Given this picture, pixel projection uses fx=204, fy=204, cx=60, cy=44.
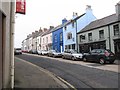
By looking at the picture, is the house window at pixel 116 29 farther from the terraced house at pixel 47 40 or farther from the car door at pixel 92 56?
the terraced house at pixel 47 40

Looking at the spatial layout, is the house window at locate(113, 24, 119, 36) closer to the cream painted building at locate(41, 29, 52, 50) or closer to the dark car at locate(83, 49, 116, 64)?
the dark car at locate(83, 49, 116, 64)

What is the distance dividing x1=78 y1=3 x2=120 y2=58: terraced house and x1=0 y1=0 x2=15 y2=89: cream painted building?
67.6 ft

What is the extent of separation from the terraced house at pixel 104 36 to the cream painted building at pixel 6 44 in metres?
20.6

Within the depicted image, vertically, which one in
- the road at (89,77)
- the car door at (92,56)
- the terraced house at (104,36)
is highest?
the terraced house at (104,36)

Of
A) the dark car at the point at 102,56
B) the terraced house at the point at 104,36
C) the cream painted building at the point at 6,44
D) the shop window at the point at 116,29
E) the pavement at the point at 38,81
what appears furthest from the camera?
the terraced house at the point at 104,36

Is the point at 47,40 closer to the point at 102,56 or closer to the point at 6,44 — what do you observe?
the point at 102,56

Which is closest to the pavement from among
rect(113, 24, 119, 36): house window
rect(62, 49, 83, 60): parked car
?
rect(62, 49, 83, 60): parked car

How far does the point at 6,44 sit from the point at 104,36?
77.6 ft

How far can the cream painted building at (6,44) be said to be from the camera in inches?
287

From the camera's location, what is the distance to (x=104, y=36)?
29.8 m

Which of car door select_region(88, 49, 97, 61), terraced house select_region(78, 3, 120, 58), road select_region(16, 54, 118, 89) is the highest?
terraced house select_region(78, 3, 120, 58)

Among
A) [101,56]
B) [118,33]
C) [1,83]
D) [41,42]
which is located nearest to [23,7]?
[1,83]

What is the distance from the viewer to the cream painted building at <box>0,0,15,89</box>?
287 inches

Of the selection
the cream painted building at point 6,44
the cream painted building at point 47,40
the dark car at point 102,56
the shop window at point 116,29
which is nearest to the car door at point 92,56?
the dark car at point 102,56
